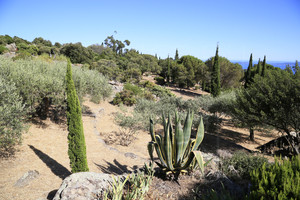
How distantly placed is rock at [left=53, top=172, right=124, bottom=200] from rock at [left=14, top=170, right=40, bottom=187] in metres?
3.36

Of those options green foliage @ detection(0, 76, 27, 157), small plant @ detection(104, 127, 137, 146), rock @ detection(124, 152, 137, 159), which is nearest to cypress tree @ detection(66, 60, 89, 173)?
green foliage @ detection(0, 76, 27, 157)

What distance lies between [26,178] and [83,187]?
400 cm

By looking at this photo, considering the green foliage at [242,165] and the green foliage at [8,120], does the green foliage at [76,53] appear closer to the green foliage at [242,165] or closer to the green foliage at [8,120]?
the green foliage at [8,120]

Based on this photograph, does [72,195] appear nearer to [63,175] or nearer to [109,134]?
[63,175]

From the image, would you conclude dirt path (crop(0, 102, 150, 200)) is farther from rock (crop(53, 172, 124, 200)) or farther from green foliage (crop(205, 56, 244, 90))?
green foliage (crop(205, 56, 244, 90))

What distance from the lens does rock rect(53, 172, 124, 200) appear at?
3525 millimetres

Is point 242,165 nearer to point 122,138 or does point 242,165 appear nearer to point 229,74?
point 122,138

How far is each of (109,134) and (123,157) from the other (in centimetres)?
376

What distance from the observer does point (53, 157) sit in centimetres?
842

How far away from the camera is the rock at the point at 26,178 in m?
5.86

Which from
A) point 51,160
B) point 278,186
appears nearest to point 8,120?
point 51,160

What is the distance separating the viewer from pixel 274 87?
30.7 ft

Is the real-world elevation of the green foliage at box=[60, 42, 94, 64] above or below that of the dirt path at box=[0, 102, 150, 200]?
above

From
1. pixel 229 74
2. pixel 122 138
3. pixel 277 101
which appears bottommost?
pixel 122 138
